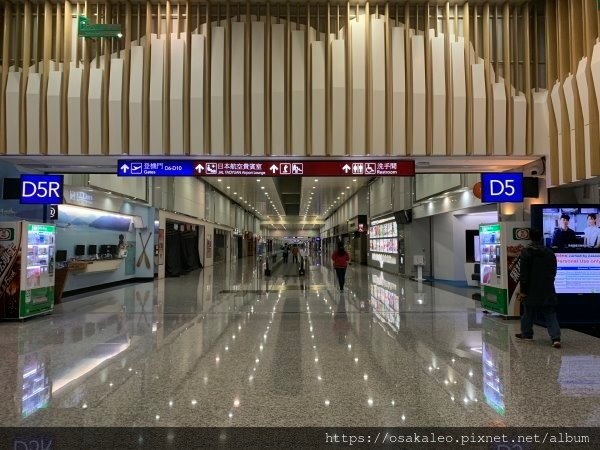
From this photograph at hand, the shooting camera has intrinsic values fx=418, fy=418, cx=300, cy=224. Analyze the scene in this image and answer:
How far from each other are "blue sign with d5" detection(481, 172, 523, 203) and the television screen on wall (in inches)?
43.0

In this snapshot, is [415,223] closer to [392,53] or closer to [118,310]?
[392,53]

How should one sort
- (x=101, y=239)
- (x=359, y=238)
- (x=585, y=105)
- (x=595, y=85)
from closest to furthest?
(x=595, y=85), (x=585, y=105), (x=101, y=239), (x=359, y=238)

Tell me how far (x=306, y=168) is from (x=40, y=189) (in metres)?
5.18

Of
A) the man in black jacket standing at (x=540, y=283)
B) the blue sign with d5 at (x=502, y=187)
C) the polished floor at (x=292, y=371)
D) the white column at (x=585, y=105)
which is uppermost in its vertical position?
the white column at (x=585, y=105)

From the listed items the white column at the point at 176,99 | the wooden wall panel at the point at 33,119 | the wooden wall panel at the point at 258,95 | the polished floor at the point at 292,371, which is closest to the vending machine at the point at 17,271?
the polished floor at the point at 292,371

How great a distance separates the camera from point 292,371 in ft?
15.1

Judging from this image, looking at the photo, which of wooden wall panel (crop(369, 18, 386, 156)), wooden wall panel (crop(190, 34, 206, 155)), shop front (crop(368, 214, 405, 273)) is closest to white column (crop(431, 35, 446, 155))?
wooden wall panel (crop(369, 18, 386, 156))

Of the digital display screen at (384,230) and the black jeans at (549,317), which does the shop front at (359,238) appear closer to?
the digital display screen at (384,230)

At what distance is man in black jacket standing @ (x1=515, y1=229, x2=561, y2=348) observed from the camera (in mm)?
5621

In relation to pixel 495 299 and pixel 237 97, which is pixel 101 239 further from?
pixel 495 299

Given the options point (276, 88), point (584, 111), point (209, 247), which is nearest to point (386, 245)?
point (209, 247)

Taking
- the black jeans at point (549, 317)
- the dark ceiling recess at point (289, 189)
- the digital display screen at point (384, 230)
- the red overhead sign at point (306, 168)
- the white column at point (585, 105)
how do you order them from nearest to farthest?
the black jeans at point (549, 317) < the white column at point (585, 105) < the red overhead sign at point (306, 168) < the digital display screen at point (384, 230) < the dark ceiling recess at point (289, 189)

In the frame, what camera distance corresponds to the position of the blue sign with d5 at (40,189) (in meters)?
8.09

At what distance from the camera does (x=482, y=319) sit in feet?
25.5
